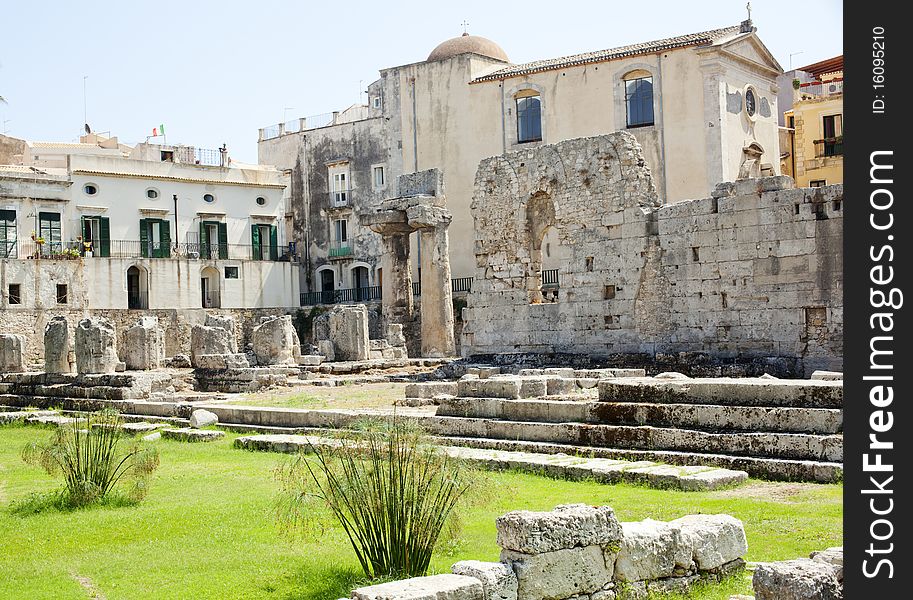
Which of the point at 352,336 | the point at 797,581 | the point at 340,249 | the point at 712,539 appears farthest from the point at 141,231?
the point at 797,581

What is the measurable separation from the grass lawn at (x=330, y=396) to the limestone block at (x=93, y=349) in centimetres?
307

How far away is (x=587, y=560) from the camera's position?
5.91m

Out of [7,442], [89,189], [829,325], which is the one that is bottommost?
[7,442]

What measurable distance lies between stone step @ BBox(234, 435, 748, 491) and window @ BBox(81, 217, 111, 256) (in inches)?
1271

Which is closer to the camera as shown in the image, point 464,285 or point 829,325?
point 829,325

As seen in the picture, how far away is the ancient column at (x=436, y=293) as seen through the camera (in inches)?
1178

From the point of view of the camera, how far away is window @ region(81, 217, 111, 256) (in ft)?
134

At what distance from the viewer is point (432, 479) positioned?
651cm

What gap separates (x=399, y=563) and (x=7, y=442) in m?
11.6

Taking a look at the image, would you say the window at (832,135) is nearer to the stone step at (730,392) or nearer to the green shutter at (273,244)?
the green shutter at (273,244)

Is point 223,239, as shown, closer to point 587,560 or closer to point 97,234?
point 97,234

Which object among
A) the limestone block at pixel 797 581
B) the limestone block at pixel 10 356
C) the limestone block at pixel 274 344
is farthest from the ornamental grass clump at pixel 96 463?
the limestone block at pixel 10 356

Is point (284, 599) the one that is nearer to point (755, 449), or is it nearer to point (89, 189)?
point (755, 449)
